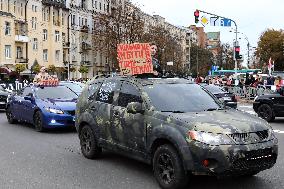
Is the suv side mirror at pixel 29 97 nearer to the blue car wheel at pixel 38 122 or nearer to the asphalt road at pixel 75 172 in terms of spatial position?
the blue car wheel at pixel 38 122

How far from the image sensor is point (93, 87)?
8914 millimetres

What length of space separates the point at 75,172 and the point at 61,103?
5195mm

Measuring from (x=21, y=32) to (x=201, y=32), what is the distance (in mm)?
116006

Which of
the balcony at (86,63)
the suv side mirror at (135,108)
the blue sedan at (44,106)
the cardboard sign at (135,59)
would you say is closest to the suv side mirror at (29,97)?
the blue sedan at (44,106)

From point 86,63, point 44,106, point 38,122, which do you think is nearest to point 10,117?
point 38,122

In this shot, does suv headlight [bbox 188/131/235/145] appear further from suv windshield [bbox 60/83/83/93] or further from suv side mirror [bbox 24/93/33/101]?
suv windshield [bbox 60/83/83/93]

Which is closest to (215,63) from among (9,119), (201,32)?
(201,32)

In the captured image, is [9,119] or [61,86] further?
[9,119]

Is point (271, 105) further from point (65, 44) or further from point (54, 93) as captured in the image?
point (65, 44)

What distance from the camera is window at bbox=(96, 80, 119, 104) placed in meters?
8.17

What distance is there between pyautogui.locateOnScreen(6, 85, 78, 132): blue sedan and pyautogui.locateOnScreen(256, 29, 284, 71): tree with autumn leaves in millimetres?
77939

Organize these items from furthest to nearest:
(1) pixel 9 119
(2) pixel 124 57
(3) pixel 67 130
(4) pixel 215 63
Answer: (4) pixel 215 63 → (1) pixel 9 119 → (3) pixel 67 130 → (2) pixel 124 57

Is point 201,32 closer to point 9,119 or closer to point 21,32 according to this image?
point 21,32

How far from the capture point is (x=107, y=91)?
27.5 feet
